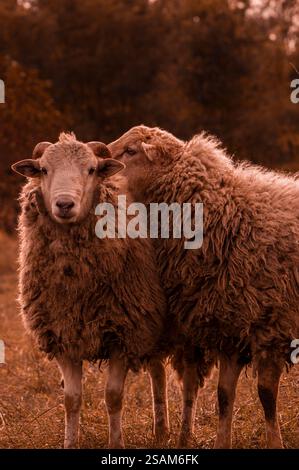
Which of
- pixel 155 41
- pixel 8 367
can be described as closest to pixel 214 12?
pixel 155 41

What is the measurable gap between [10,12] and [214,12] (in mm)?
5201

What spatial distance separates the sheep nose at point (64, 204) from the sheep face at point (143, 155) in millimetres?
941

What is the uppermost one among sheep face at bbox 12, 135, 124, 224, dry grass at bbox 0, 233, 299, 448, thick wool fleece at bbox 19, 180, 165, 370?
sheep face at bbox 12, 135, 124, 224

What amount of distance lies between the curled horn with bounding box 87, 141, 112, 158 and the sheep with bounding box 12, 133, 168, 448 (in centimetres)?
15

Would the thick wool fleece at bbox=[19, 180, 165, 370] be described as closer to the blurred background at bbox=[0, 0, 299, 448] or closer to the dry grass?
the dry grass

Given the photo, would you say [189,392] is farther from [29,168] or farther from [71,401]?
[29,168]

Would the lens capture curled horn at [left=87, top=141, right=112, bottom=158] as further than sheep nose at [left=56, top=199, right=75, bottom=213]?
Yes

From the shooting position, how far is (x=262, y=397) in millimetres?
5707

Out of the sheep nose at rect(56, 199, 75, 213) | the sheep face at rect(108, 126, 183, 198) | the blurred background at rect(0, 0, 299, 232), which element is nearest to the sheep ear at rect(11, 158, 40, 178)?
the sheep nose at rect(56, 199, 75, 213)

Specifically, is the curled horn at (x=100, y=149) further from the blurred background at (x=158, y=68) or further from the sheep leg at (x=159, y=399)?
the blurred background at (x=158, y=68)

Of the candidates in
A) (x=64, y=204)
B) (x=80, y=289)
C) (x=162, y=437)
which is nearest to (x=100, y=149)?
(x=64, y=204)

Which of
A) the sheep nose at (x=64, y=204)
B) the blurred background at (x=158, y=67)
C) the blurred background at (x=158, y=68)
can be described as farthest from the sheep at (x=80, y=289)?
the blurred background at (x=158, y=67)

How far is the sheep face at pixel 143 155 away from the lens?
6.36 meters

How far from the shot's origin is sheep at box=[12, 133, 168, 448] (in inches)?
224
